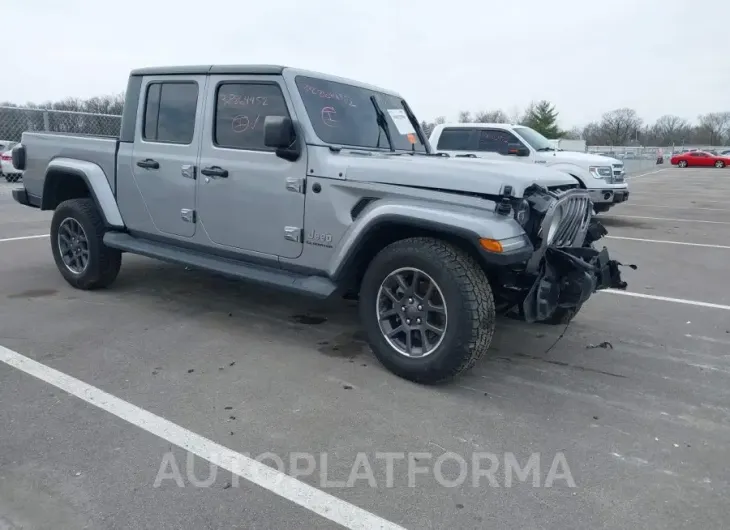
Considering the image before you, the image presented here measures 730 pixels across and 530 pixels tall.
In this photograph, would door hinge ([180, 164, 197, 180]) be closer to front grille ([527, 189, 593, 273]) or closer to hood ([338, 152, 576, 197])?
hood ([338, 152, 576, 197])

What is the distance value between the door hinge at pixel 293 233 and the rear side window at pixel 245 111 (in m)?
0.62

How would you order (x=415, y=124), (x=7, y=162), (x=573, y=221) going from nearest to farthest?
(x=573, y=221)
(x=415, y=124)
(x=7, y=162)

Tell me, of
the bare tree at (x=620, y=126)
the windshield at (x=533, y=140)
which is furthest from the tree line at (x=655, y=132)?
the windshield at (x=533, y=140)

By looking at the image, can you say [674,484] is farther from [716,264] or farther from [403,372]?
[716,264]

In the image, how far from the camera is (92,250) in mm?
5527

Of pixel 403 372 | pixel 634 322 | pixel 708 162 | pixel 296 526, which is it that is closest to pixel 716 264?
pixel 634 322

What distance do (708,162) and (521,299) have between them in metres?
52.4

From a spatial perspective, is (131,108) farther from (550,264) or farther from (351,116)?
(550,264)

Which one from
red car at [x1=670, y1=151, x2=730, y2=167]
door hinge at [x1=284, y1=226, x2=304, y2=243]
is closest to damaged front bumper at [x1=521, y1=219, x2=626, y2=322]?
door hinge at [x1=284, y1=226, x2=304, y2=243]

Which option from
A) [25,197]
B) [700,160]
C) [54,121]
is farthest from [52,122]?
[700,160]

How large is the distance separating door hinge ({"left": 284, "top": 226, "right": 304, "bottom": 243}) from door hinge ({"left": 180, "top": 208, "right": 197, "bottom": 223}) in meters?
0.99

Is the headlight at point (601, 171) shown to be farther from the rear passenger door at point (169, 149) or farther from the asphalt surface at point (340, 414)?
the rear passenger door at point (169, 149)

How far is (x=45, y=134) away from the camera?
6.06 meters

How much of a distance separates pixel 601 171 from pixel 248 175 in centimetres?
927
